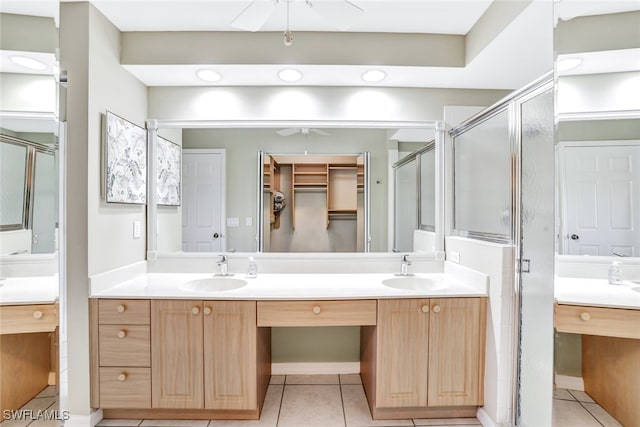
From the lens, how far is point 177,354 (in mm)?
1805

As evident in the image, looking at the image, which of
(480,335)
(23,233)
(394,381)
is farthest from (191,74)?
(480,335)

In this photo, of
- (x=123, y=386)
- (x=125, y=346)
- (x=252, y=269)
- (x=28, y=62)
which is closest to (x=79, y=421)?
(x=123, y=386)

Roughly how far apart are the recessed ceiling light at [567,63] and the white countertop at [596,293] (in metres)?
0.66

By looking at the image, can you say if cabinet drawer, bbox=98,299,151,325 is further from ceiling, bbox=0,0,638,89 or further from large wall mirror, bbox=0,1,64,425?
ceiling, bbox=0,0,638,89

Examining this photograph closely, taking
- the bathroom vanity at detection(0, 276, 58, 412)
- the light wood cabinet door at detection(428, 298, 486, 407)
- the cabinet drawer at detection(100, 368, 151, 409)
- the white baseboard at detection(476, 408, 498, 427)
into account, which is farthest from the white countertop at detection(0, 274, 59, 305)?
the white baseboard at detection(476, 408, 498, 427)

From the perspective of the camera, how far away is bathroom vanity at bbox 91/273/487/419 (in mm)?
1804

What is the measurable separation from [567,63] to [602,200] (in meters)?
0.45

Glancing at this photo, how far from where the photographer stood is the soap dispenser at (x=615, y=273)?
92 centimetres

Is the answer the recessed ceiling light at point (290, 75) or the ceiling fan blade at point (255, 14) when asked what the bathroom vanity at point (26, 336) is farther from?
the recessed ceiling light at point (290, 75)

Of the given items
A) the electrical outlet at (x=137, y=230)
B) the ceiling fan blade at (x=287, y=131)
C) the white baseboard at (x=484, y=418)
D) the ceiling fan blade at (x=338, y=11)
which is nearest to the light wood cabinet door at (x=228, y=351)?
the electrical outlet at (x=137, y=230)

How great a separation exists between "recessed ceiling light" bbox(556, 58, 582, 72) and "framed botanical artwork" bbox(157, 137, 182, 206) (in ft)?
7.67

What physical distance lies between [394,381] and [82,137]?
7.65ft

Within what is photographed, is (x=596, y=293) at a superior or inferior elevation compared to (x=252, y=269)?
superior

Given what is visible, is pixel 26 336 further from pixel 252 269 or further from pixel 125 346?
pixel 252 269
